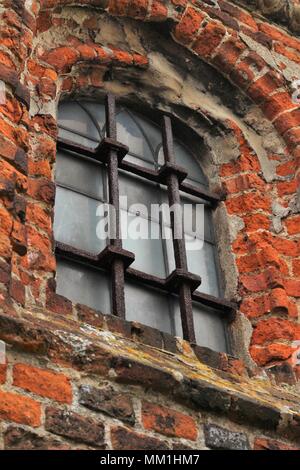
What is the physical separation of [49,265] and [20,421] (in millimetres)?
998

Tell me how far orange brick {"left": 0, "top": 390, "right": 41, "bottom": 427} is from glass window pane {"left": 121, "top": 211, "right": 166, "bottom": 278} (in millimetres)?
1461

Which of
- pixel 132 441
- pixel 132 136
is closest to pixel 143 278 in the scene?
pixel 132 136

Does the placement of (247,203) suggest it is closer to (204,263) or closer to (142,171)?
(204,263)

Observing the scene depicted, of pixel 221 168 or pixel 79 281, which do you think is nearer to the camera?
pixel 79 281

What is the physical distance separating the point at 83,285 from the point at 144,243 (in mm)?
499

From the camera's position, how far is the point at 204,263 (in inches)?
198

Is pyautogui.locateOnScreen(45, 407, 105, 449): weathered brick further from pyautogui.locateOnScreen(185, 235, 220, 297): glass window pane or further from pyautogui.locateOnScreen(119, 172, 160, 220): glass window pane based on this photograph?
pyautogui.locateOnScreen(119, 172, 160, 220): glass window pane

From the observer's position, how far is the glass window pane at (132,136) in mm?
5289

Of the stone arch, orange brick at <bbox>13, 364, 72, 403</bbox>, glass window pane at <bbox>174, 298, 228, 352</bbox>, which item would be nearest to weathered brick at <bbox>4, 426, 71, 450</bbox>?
orange brick at <bbox>13, 364, 72, 403</bbox>

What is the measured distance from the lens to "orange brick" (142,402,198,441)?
141 inches

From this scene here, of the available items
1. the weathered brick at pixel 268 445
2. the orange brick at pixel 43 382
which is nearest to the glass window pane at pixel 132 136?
the weathered brick at pixel 268 445

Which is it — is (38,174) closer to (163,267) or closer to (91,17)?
(163,267)
